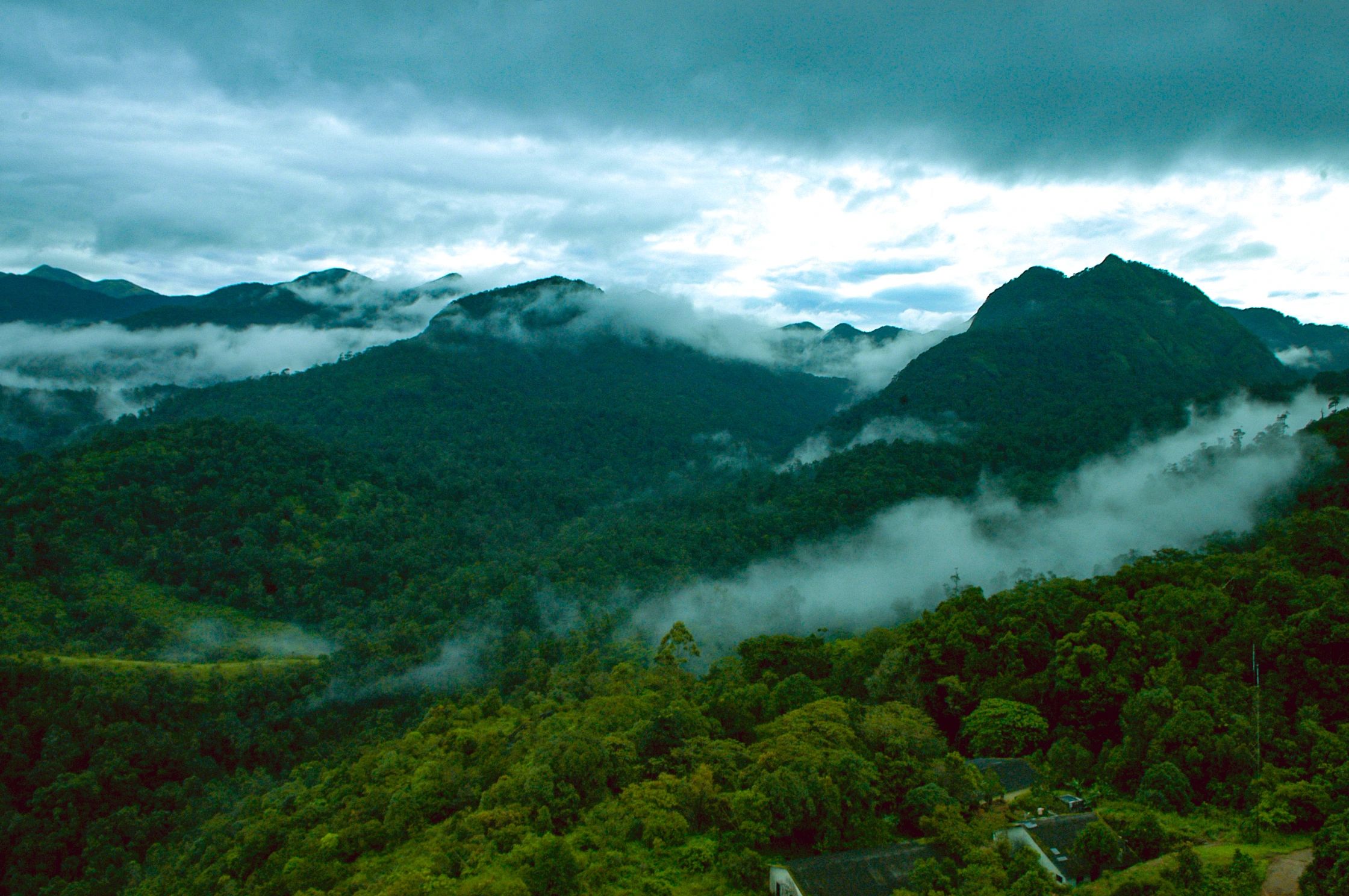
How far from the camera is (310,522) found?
61.9m

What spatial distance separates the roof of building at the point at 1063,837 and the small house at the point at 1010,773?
2532 millimetres

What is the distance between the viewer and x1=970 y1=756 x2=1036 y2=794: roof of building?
20.7 m

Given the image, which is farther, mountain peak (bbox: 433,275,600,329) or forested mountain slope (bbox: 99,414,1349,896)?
mountain peak (bbox: 433,275,600,329)

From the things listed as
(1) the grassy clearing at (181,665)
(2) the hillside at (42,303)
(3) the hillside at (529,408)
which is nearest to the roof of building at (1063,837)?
(1) the grassy clearing at (181,665)

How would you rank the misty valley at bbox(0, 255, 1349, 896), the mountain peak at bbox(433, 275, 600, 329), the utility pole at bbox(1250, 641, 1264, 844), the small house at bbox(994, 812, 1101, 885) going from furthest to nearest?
the mountain peak at bbox(433, 275, 600, 329)
the misty valley at bbox(0, 255, 1349, 896)
the utility pole at bbox(1250, 641, 1264, 844)
the small house at bbox(994, 812, 1101, 885)

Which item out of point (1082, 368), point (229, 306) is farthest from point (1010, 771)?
point (229, 306)

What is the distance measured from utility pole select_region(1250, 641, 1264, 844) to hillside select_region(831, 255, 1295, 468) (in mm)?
46589

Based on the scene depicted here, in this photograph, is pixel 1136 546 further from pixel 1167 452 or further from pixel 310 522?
pixel 310 522

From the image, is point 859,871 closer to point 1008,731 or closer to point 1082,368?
point 1008,731

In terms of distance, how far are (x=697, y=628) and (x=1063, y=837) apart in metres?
32.2

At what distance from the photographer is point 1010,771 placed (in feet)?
69.7

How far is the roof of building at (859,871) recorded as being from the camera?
50.1ft

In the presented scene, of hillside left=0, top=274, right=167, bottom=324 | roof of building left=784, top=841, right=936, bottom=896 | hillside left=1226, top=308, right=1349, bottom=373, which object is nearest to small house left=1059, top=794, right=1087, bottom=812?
roof of building left=784, top=841, right=936, bottom=896

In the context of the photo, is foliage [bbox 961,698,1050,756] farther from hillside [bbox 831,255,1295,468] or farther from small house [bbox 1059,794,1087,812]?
hillside [bbox 831,255,1295,468]
